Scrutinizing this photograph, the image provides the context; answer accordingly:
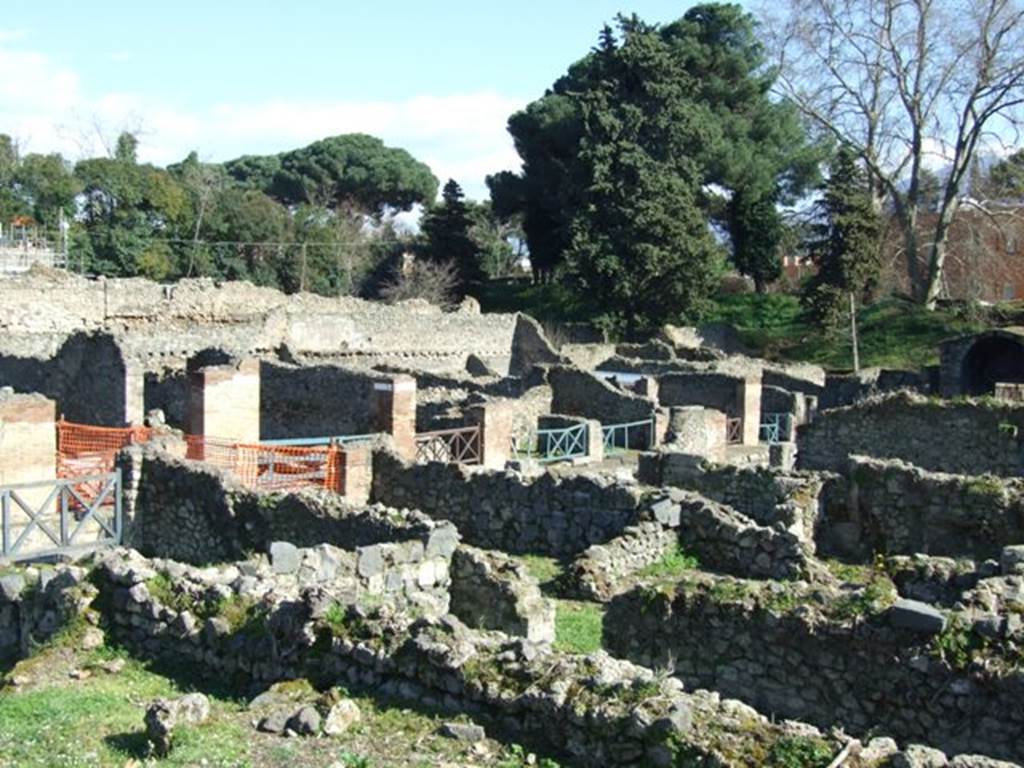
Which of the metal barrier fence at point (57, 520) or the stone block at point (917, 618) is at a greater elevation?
the stone block at point (917, 618)

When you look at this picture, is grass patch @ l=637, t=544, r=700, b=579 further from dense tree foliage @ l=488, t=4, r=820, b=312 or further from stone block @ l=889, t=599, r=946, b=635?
dense tree foliage @ l=488, t=4, r=820, b=312

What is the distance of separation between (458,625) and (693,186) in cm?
4726

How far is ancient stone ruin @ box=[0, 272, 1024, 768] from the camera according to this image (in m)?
7.26

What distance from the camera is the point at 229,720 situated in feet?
24.3

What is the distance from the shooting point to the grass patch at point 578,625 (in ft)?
34.8

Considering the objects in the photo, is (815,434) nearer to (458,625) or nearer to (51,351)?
(458,625)

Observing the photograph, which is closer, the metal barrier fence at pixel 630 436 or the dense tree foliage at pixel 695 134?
the metal barrier fence at pixel 630 436

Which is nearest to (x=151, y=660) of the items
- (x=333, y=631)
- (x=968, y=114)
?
(x=333, y=631)

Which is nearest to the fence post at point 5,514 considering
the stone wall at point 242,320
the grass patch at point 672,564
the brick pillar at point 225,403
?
the grass patch at point 672,564

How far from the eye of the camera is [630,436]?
26.9 meters

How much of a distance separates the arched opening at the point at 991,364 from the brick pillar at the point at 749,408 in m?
11.8

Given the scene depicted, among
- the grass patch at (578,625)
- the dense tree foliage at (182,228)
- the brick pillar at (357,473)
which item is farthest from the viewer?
the dense tree foliage at (182,228)

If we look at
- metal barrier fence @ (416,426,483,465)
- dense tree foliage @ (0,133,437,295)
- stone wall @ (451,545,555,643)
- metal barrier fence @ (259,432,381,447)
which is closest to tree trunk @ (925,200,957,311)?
dense tree foliage @ (0,133,437,295)

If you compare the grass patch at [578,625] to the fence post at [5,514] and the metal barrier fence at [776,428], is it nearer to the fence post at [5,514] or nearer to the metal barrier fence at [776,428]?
the fence post at [5,514]
